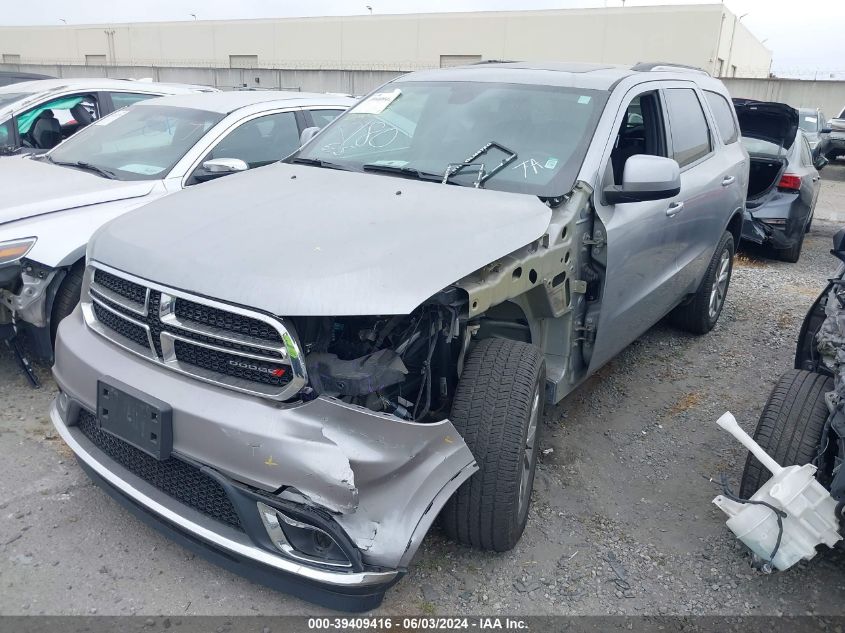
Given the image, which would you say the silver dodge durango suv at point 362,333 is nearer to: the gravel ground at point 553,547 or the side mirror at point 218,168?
the gravel ground at point 553,547

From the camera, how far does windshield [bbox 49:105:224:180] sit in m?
4.88

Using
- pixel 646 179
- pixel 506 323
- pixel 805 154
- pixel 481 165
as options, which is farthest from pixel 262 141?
pixel 805 154

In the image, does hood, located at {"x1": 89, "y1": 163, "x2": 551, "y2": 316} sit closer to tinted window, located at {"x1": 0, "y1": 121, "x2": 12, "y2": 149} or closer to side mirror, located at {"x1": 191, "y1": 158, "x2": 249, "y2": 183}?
side mirror, located at {"x1": 191, "y1": 158, "x2": 249, "y2": 183}

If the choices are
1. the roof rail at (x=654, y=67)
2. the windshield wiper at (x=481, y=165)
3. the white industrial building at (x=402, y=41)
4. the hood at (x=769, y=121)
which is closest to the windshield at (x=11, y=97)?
the windshield wiper at (x=481, y=165)

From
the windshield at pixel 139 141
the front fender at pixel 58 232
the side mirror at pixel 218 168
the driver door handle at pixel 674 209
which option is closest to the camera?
the front fender at pixel 58 232

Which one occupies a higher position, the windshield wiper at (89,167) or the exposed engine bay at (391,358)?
the windshield wiper at (89,167)

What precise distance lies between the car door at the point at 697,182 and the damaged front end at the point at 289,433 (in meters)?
2.51

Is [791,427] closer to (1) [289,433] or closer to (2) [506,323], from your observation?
(2) [506,323]

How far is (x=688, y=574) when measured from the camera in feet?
9.45

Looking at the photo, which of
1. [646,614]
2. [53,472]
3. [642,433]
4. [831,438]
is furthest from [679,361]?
[53,472]

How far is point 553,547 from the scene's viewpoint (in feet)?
9.80

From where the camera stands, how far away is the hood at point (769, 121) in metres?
8.02

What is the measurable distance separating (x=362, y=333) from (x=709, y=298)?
3.77 metres

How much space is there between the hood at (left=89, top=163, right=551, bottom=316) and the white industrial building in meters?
28.5
